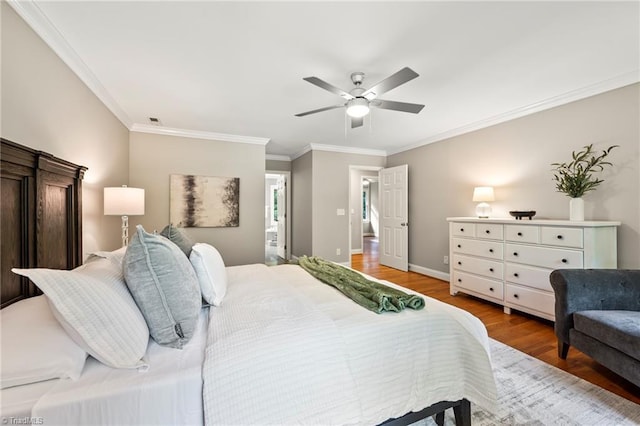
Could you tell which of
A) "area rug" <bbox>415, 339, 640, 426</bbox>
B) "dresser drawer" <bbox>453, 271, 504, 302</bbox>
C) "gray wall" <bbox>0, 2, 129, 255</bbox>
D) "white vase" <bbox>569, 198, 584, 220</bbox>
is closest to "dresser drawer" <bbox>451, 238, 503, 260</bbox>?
"dresser drawer" <bbox>453, 271, 504, 302</bbox>

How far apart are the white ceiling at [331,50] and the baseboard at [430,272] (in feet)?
8.49

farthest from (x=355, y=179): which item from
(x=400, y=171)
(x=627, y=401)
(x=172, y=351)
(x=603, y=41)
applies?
(x=172, y=351)

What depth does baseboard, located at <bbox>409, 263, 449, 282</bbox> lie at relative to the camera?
4428 millimetres

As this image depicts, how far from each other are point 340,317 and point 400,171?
14.1ft

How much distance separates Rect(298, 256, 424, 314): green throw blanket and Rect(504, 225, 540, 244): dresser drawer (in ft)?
6.87

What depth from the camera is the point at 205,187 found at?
167 inches

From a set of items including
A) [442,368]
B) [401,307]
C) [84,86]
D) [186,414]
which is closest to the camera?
[186,414]

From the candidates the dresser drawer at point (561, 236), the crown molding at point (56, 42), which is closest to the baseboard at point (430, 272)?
the dresser drawer at point (561, 236)

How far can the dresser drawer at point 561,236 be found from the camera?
2488 mm

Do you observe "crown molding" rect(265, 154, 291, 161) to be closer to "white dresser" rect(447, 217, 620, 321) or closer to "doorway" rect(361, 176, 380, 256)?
"white dresser" rect(447, 217, 620, 321)

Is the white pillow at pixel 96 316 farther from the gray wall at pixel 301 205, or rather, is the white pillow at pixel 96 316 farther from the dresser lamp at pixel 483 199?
the gray wall at pixel 301 205

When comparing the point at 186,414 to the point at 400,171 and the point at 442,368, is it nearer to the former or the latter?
the point at 442,368

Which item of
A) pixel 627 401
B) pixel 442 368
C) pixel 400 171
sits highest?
pixel 400 171

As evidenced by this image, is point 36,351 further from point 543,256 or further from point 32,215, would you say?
point 543,256
